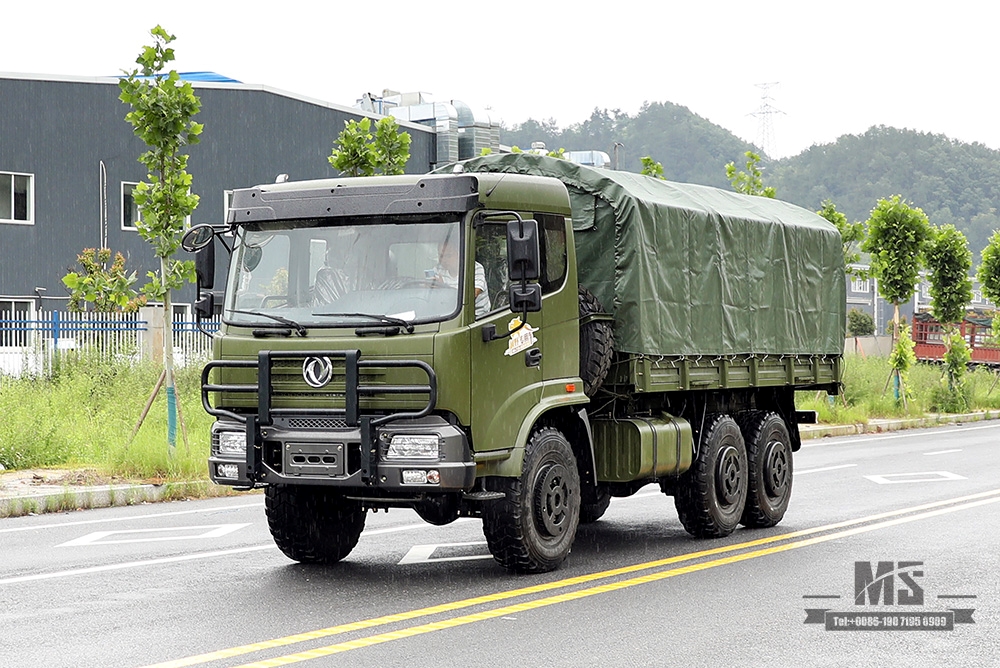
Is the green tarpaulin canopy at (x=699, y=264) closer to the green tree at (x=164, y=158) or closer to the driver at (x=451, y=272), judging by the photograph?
the driver at (x=451, y=272)

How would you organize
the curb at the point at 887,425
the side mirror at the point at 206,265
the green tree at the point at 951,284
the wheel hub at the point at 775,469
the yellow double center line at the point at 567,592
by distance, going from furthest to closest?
the green tree at the point at 951,284
the curb at the point at 887,425
the wheel hub at the point at 775,469
the side mirror at the point at 206,265
the yellow double center line at the point at 567,592

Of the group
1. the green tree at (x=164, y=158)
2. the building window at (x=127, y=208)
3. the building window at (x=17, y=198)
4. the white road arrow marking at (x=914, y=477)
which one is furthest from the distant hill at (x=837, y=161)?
the green tree at (x=164, y=158)

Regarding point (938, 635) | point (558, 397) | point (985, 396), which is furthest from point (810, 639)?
point (985, 396)

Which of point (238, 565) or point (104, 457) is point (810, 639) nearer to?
point (238, 565)

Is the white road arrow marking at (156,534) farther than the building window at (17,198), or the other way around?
the building window at (17,198)

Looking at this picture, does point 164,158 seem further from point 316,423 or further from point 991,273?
point 991,273

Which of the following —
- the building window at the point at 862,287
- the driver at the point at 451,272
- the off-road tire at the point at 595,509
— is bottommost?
the off-road tire at the point at 595,509

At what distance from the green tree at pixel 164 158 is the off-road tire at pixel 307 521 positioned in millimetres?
6531

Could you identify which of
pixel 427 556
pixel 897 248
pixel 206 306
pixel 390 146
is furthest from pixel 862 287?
pixel 206 306

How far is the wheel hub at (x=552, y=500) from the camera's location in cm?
963

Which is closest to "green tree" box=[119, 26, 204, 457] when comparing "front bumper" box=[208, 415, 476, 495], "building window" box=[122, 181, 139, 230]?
"front bumper" box=[208, 415, 476, 495]

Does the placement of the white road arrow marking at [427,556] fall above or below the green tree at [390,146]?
below

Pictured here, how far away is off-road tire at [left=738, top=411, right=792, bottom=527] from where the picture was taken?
41.4ft

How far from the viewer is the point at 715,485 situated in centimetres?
1185
